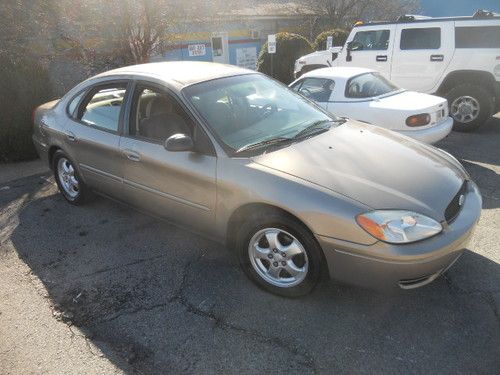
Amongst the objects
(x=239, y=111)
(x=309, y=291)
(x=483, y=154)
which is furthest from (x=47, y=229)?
(x=483, y=154)

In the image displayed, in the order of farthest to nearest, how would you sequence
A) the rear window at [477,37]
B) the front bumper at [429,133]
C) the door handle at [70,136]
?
1. the rear window at [477,37]
2. the front bumper at [429,133]
3. the door handle at [70,136]

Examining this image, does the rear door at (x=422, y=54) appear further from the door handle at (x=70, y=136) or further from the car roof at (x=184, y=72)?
the door handle at (x=70, y=136)

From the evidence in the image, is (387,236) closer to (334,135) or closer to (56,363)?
(334,135)

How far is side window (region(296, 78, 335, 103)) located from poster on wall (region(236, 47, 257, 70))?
1427 centimetres

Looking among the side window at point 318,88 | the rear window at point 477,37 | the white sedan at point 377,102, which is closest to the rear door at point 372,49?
the rear window at point 477,37

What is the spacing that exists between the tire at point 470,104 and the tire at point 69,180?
6.66 metres

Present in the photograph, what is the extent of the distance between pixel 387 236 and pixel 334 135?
1.21 meters

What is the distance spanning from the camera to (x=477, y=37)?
24.3 ft

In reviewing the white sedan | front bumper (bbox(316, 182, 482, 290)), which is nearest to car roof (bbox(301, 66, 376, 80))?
the white sedan

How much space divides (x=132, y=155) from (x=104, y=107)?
2.89 ft

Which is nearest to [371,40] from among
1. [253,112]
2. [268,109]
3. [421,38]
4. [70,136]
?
[421,38]

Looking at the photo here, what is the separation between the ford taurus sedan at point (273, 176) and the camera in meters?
2.56

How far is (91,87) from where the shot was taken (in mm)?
4309

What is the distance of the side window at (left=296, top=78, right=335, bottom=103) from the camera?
20.8 feet
